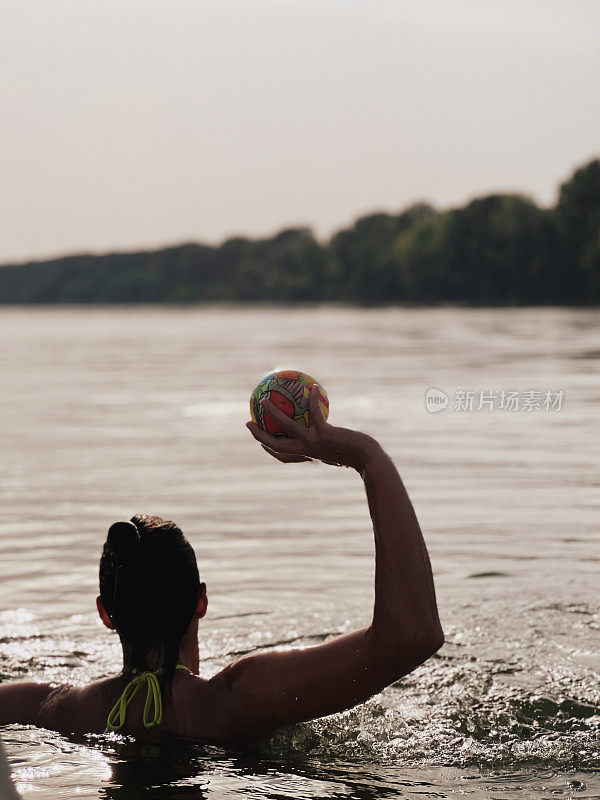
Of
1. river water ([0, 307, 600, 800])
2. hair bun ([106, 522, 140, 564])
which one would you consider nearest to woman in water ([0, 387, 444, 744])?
hair bun ([106, 522, 140, 564])

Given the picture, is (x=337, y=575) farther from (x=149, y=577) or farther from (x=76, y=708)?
(x=149, y=577)

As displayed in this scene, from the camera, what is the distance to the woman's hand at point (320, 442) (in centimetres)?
387

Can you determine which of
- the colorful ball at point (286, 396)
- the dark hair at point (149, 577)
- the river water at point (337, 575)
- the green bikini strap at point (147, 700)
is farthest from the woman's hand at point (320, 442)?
the river water at point (337, 575)

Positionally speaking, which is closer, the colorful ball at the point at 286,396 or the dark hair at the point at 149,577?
the dark hair at the point at 149,577

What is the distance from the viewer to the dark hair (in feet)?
14.4

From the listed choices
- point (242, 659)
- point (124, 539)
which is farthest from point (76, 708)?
point (124, 539)

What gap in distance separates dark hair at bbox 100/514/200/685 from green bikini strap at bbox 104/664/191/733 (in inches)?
7.8

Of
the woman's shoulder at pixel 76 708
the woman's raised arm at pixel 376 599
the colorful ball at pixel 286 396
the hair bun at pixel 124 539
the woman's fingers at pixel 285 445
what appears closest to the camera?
the woman's raised arm at pixel 376 599

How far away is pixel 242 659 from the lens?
460 centimetres

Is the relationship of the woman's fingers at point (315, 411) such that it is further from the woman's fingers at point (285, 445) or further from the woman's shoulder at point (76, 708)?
the woman's shoulder at point (76, 708)

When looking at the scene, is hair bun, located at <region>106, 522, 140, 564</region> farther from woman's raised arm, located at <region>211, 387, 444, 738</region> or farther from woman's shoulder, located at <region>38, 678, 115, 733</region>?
woman's shoulder, located at <region>38, 678, 115, 733</region>

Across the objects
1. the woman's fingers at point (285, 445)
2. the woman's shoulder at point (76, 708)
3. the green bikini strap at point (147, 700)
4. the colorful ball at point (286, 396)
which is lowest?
the woman's shoulder at point (76, 708)

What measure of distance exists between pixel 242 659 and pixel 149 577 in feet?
1.60

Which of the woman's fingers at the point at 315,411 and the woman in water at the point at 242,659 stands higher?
the woman's fingers at the point at 315,411
